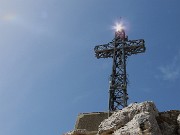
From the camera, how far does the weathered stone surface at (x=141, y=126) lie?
480 inches

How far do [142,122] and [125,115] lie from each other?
47.3 inches

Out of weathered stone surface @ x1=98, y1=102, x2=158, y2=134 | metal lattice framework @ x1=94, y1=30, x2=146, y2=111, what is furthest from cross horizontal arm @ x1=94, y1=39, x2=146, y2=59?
weathered stone surface @ x1=98, y1=102, x2=158, y2=134

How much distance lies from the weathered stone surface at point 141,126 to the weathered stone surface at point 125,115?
0.30m

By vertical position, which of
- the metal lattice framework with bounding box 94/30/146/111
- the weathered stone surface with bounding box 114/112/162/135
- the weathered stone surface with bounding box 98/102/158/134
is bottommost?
the weathered stone surface with bounding box 114/112/162/135

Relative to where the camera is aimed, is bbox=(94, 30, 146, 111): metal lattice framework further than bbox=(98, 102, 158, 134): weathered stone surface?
Yes

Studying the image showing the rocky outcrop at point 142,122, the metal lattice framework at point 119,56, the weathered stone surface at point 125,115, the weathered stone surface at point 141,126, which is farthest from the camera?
the metal lattice framework at point 119,56

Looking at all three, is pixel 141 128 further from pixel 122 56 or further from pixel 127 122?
pixel 122 56

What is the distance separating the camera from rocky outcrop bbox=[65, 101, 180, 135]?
12391 mm

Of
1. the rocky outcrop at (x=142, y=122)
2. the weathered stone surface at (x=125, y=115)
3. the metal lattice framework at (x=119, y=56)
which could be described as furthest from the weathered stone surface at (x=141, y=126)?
the metal lattice framework at (x=119, y=56)

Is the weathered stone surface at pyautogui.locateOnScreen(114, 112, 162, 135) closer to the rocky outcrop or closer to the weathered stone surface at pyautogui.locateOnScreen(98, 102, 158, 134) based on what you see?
the rocky outcrop

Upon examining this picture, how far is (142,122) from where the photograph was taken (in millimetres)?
12477

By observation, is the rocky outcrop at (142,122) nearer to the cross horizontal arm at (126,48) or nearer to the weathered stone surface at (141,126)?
the weathered stone surface at (141,126)

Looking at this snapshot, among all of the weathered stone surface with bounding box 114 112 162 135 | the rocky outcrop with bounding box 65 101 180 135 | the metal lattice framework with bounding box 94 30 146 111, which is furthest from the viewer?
the metal lattice framework with bounding box 94 30 146 111

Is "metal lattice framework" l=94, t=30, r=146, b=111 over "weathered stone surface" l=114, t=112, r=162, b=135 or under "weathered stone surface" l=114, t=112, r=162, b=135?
over
